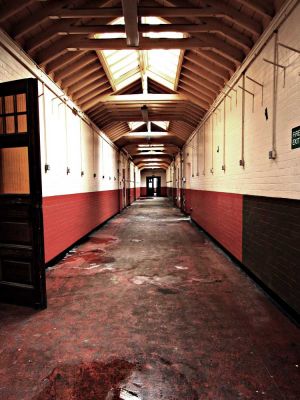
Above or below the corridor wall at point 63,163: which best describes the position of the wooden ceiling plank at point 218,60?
above

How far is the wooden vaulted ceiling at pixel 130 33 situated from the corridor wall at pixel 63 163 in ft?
0.94

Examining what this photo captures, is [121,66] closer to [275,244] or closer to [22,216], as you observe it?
[22,216]

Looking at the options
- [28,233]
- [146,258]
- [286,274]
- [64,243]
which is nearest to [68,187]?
[64,243]

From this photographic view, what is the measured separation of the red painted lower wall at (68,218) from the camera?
4.82 meters

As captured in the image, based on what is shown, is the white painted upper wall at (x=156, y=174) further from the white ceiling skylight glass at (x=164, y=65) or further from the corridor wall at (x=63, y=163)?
the white ceiling skylight glass at (x=164, y=65)

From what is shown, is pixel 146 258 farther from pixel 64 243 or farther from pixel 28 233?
pixel 28 233

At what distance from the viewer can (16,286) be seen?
131 inches

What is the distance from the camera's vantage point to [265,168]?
368 centimetres

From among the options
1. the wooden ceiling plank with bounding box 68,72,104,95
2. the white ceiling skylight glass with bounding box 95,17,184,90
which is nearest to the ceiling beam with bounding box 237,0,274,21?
the white ceiling skylight glass with bounding box 95,17,184,90

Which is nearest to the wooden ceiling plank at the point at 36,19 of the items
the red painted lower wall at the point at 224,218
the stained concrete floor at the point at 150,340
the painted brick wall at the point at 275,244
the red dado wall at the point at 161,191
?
the stained concrete floor at the point at 150,340

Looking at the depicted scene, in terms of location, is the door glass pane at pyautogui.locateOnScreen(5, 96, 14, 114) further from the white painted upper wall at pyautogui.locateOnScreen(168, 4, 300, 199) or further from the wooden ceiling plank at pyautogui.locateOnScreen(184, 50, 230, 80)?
the wooden ceiling plank at pyautogui.locateOnScreen(184, 50, 230, 80)

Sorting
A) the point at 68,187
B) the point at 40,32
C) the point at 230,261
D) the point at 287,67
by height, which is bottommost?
the point at 230,261

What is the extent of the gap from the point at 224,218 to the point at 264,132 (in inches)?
96.2

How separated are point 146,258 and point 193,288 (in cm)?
170
